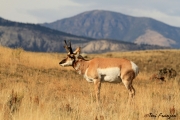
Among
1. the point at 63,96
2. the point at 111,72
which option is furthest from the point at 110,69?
the point at 63,96

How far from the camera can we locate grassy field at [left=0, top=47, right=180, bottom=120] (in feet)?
25.8

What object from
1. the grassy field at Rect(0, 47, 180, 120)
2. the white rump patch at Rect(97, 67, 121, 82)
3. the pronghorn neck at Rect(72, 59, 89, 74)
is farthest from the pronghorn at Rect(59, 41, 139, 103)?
the grassy field at Rect(0, 47, 180, 120)

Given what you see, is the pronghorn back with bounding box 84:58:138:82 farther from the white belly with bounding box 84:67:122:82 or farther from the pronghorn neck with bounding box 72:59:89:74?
the pronghorn neck with bounding box 72:59:89:74

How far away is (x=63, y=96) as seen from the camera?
42.2 feet

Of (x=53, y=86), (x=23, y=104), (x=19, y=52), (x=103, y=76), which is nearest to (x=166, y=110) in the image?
→ (x=103, y=76)

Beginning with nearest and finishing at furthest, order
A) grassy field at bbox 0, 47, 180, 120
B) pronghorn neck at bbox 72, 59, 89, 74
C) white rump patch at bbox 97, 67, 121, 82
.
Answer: grassy field at bbox 0, 47, 180, 120 < white rump patch at bbox 97, 67, 121, 82 < pronghorn neck at bbox 72, 59, 89, 74

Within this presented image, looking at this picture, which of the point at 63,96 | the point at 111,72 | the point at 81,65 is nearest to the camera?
the point at 111,72

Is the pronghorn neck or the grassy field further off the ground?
the pronghorn neck

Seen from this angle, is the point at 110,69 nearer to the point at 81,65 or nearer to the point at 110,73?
the point at 110,73

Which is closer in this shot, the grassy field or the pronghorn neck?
the grassy field

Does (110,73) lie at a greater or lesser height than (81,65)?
lesser

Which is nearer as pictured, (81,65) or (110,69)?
(110,69)

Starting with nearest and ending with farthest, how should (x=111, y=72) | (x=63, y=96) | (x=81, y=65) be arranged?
(x=111, y=72), (x=81, y=65), (x=63, y=96)

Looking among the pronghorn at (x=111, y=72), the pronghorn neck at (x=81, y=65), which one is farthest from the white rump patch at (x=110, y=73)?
the pronghorn neck at (x=81, y=65)
